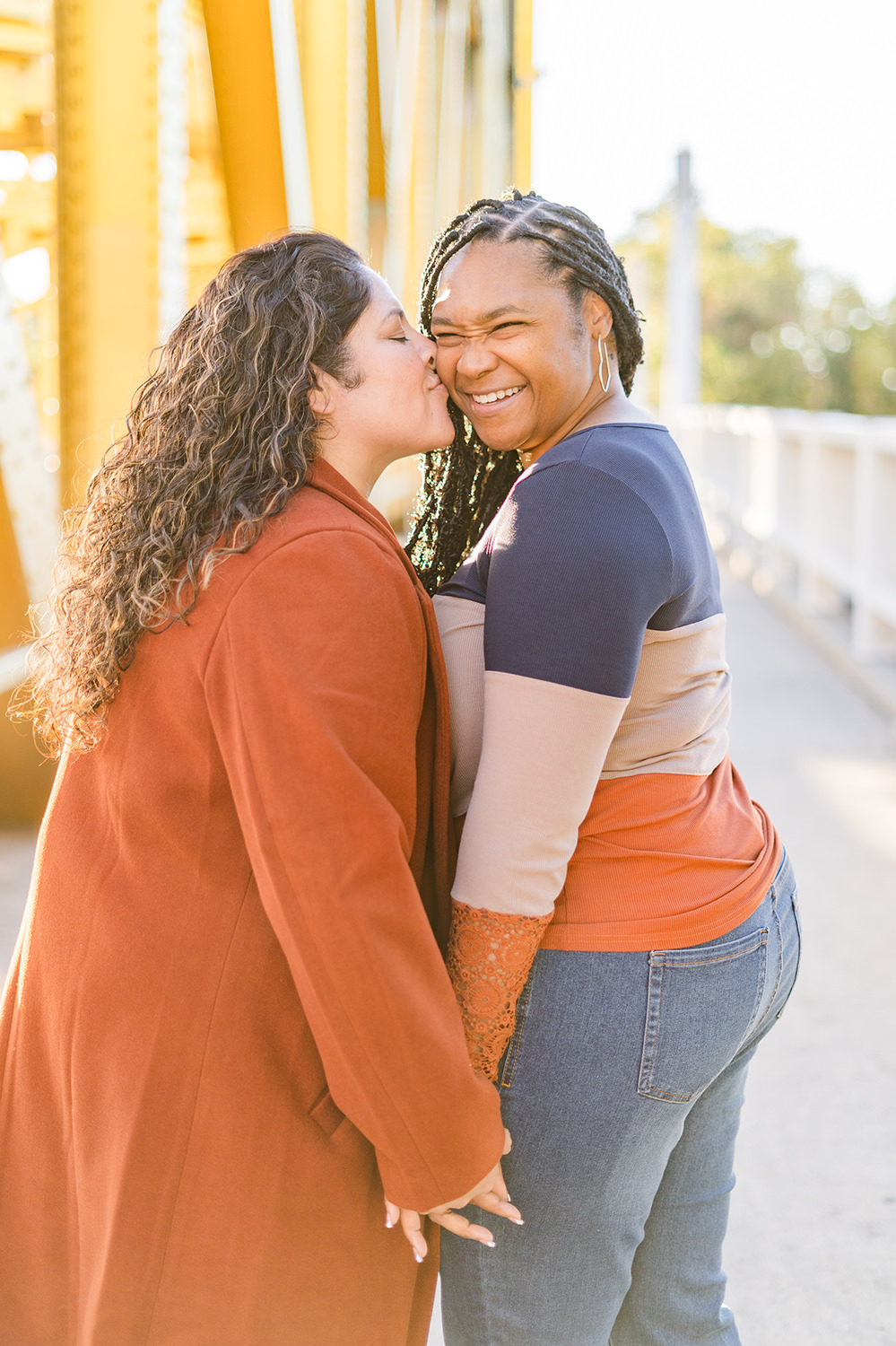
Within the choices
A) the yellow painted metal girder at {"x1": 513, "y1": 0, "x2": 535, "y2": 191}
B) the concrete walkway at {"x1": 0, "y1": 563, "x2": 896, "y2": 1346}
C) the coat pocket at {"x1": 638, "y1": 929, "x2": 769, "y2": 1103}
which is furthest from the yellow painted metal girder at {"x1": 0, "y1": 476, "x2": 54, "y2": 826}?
the yellow painted metal girder at {"x1": 513, "y1": 0, "x2": 535, "y2": 191}

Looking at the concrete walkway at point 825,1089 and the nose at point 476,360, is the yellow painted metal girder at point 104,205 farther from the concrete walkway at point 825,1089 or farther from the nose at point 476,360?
the nose at point 476,360

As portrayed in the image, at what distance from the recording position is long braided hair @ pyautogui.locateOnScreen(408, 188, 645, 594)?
1.75m

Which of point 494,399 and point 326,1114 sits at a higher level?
point 494,399

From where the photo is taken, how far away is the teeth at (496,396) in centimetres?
178

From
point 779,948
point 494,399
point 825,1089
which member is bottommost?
point 825,1089

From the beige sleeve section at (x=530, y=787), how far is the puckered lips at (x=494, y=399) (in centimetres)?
49

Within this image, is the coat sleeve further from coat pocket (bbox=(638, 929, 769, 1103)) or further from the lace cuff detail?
coat pocket (bbox=(638, 929, 769, 1103))

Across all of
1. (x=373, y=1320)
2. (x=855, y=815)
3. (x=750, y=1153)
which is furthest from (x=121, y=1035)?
(x=855, y=815)

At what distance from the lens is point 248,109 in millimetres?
5062

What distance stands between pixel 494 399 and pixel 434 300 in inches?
7.6

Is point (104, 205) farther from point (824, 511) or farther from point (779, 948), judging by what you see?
point (824, 511)

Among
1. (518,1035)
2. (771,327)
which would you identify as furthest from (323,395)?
(771,327)

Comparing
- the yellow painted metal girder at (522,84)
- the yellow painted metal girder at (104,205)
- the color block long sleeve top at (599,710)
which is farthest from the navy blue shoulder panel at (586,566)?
the yellow painted metal girder at (522,84)

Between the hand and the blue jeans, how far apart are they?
51 mm
